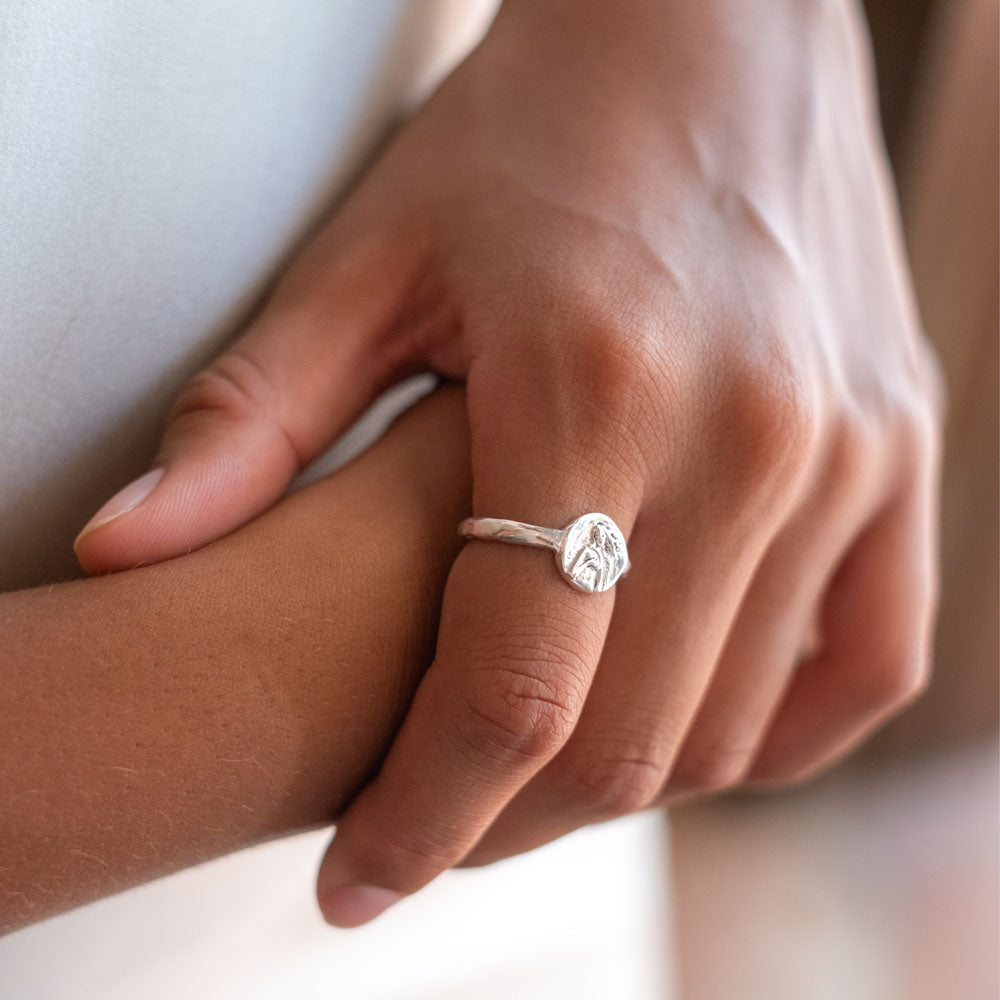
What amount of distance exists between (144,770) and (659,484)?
33 cm

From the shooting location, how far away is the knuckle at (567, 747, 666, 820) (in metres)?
0.64

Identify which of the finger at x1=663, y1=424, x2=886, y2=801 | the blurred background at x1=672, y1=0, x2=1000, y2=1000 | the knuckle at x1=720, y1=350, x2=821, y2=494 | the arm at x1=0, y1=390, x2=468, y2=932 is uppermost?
the arm at x1=0, y1=390, x2=468, y2=932

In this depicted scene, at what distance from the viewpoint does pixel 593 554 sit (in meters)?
0.57

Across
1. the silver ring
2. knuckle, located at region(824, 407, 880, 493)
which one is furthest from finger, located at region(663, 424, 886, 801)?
the silver ring

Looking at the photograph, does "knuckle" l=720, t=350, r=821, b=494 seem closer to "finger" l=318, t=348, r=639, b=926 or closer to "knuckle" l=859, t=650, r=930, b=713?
"finger" l=318, t=348, r=639, b=926

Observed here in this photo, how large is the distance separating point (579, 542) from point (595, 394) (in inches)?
3.6

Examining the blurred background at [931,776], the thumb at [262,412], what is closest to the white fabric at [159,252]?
the thumb at [262,412]

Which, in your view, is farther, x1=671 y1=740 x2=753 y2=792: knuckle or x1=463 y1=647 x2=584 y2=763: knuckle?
x1=671 y1=740 x2=753 y2=792: knuckle

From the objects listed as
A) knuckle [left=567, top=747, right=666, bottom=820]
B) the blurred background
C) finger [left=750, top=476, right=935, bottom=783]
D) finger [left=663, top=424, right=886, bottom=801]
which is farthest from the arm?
the blurred background

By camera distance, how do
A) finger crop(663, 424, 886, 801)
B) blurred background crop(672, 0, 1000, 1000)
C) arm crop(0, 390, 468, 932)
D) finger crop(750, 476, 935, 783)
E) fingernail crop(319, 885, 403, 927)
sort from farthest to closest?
blurred background crop(672, 0, 1000, 1000), finger crop(750, 476, 935, 783), finger crop(663, 424, 886, 801), fingernail crop(319, 885, 403, 927), arm crop(0, 390, 468, 932)

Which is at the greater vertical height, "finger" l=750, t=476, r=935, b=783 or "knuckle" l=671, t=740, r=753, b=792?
"knuckle" l=671, t=740, r=753, b=792

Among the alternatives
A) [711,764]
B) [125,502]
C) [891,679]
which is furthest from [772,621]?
[125,502]

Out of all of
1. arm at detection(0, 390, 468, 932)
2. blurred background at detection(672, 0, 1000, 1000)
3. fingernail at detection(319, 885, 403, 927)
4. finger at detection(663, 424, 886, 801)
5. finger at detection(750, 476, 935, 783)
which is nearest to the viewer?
arm at detection(0, 390, 468, 932)

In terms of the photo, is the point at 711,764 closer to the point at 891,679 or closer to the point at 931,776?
the point at 891,679
